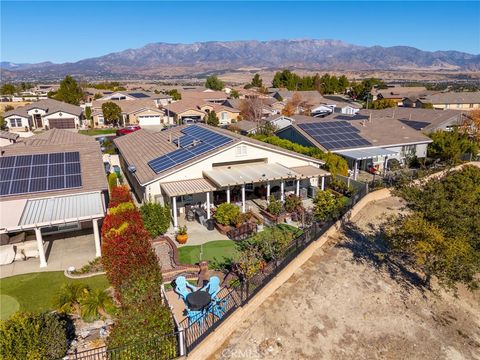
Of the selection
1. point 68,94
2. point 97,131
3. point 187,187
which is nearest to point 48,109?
point 97,131

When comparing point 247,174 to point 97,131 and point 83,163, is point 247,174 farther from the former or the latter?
point 97,131

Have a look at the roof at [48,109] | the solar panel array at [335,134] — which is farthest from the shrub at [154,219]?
the roof at [48,109]

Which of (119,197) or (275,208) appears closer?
(119,197)

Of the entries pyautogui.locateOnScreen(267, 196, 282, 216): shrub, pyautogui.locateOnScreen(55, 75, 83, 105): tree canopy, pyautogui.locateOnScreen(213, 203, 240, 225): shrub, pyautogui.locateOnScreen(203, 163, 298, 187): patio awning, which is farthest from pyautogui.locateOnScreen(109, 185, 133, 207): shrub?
pyautogui.locateOnScreen(55, 75, 83, 105): tree canopy

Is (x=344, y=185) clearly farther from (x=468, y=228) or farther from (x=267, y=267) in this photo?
(x=267, y=267)

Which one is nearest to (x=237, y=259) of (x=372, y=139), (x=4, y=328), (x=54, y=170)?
(x=4, y=328)

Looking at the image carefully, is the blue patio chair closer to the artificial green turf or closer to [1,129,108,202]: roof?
the artificial green turf
